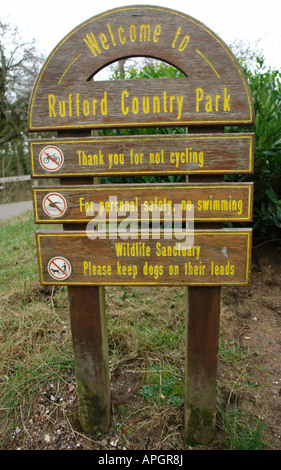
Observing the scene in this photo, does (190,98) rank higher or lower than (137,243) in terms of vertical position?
higher

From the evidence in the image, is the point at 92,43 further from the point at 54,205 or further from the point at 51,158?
the point at 54,205

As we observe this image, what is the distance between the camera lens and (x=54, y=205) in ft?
5.49

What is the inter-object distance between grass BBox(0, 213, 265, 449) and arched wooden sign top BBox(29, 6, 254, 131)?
171 centimetres

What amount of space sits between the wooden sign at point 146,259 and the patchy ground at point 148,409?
3.13 feet

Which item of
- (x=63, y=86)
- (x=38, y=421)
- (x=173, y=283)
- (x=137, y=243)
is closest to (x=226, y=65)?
(x=63, y=86)

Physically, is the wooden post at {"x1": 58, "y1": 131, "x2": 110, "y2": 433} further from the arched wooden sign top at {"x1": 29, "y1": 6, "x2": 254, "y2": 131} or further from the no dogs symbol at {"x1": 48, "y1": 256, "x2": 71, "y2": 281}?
the arched wooden sign top at {"x1": 29, "y1": 6, "x2": 254, "y2": 131}

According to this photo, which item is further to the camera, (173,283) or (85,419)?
(85,419)

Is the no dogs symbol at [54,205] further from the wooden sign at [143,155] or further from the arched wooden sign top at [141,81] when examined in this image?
the arched wooden sign top at [141,81]

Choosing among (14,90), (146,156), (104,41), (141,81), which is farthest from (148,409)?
(14,90)

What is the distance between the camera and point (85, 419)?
1968 mm

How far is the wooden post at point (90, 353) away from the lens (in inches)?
71.3
